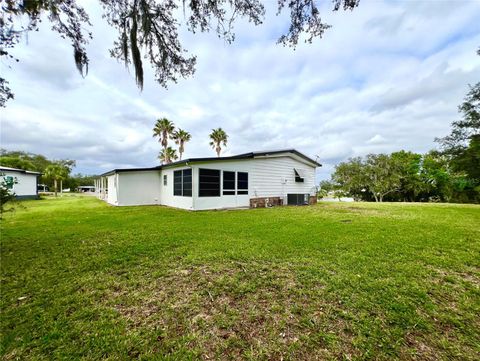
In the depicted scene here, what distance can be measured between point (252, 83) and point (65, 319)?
13084 millimetres

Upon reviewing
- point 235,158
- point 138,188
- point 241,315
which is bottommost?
point 241,315

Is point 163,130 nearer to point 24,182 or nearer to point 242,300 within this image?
point 24,182

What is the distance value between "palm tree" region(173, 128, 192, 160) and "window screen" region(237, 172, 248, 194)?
1906cm

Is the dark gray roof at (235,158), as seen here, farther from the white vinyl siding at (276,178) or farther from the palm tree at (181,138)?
the palm tree at (181,138)

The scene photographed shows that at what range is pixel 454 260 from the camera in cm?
388

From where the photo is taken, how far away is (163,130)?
27.7 m

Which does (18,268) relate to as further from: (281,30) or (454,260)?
(454,260)

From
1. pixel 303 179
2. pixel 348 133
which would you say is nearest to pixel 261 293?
pixel 303 179

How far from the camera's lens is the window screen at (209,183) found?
11117 mm

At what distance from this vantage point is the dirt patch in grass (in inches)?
72.9

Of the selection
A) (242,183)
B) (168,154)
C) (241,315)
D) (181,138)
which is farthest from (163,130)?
(241,315)

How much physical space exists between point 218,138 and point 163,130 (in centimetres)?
731

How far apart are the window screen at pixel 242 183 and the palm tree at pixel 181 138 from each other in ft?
62.5

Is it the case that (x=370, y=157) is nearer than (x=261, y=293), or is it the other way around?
(x=261, y=293)
